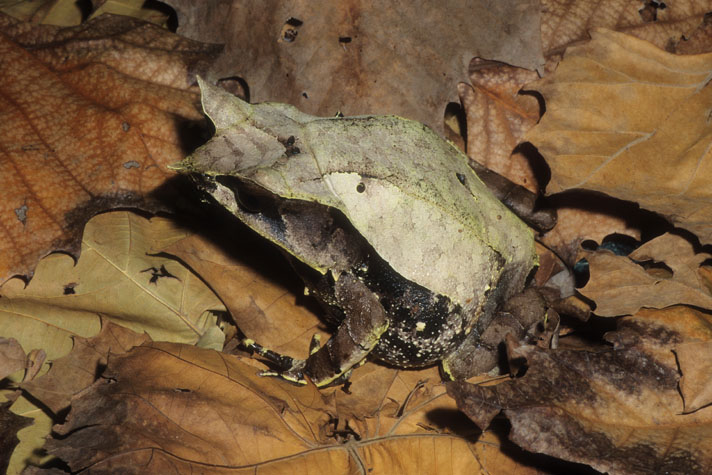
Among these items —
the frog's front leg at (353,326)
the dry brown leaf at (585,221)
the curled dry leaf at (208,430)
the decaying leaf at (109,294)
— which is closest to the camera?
the curled dry leaf at (208,430)

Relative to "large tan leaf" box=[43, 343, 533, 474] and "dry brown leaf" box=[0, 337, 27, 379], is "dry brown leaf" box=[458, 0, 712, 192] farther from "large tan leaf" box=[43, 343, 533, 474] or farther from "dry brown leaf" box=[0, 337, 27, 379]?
→ "dry brown leaf" box=[0, 337, 27, 379]

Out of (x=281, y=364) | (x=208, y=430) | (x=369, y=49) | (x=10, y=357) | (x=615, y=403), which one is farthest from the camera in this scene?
(x=369, y=49)

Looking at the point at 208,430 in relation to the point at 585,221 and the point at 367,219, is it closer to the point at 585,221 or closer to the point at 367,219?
the point at 367,219

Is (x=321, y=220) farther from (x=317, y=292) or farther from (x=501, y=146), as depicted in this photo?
(x=501, y=146)

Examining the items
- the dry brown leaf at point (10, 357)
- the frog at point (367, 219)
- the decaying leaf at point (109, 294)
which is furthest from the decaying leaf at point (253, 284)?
the dry brown leaf at point (10, 357)

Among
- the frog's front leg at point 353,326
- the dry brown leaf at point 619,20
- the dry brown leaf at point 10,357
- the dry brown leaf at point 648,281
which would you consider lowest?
the dry brown leaf at point 10,357

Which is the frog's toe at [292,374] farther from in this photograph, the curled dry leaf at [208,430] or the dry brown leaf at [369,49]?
the dry brown leaf at [369,49]

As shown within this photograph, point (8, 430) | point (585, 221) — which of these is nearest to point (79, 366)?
point (8, 430)

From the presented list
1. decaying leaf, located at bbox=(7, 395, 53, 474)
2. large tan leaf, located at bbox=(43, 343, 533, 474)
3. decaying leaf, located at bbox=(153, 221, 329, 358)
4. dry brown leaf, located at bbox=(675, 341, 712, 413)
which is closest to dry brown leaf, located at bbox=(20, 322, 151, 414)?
decaying leaf, located at bbox=(7, 395, 53, 474)
